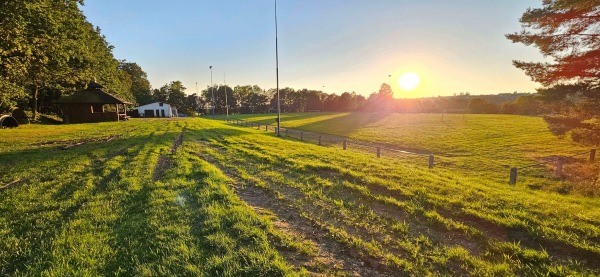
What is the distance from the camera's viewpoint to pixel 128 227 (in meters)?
5.16

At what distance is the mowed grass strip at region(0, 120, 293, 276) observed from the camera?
392cm

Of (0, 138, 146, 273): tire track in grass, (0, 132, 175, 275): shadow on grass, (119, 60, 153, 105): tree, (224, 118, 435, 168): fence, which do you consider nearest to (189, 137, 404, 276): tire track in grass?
(0, 132, 175, 275): shadow on grass

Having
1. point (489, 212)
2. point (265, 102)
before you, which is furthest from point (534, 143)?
point (265, 102)

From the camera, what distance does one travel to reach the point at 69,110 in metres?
37.9

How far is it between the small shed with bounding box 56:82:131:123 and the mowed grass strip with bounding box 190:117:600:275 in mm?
40987

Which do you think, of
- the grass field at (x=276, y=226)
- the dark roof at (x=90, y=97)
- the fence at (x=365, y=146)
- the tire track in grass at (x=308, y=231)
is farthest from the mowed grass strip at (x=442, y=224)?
the dark roof at (x=90, y=97)

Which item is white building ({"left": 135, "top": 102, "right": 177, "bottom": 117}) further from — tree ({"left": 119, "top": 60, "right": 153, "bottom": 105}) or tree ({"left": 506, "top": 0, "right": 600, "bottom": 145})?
tree ({"left": 506, "top": 0, "right": 600, "bottom": 145})

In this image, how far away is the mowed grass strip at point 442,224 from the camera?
422 centimetres

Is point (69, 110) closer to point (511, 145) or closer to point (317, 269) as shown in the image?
point (317, 269)

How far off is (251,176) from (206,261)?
5.40 m

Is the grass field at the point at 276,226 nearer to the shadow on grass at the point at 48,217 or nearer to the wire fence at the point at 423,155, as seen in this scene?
the shadow on grass at the point at 48,217

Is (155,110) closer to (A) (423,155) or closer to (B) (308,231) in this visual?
(A) (423,155)

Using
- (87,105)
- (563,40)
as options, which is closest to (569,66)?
(563,40)

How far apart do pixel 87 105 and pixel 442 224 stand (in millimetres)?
46934
